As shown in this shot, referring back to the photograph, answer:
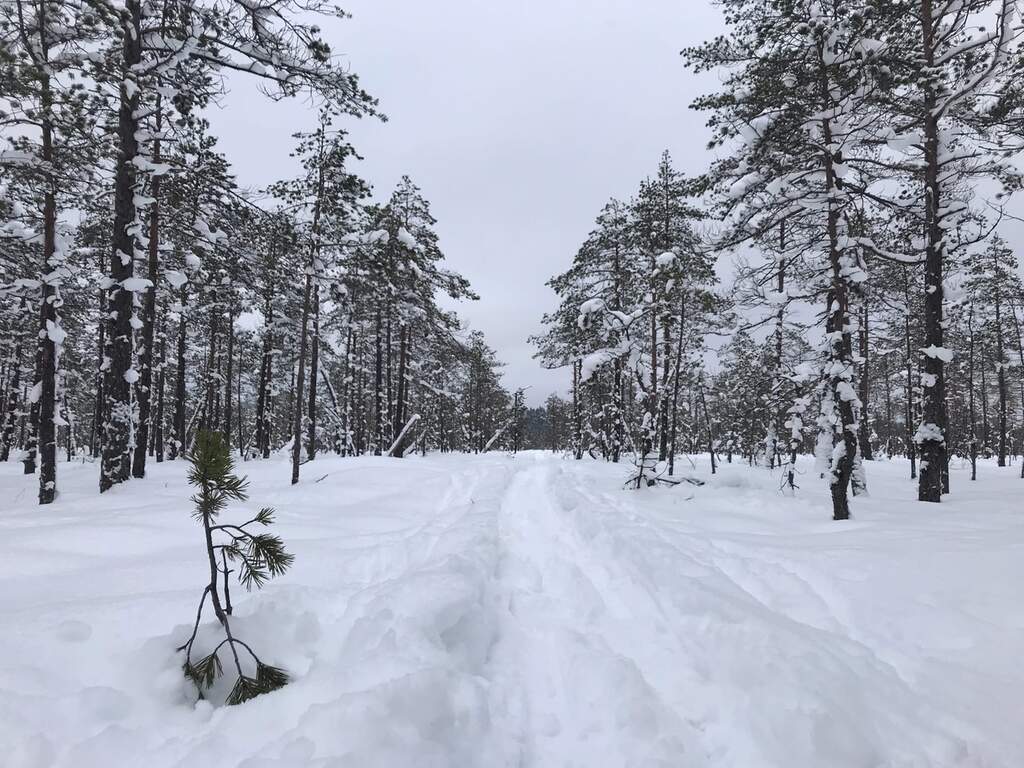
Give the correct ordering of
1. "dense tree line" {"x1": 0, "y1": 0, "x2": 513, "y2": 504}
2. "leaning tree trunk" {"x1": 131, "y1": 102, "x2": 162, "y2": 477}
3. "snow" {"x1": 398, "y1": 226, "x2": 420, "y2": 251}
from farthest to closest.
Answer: "snow" {"x1": 398, "y1": 226, "x2": 420, "y2": 251}, "leaning tree trunk" {"x1": 131, "y1": 102, "x2": 162, "y2": 477}, "dense tree line" {"x1": 0, "y1": 0, "x2": 513, "y2": 504}

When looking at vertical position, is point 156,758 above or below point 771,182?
below

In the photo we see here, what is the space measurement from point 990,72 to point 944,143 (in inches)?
97.9

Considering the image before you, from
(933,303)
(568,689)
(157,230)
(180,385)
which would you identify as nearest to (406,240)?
(157,230)

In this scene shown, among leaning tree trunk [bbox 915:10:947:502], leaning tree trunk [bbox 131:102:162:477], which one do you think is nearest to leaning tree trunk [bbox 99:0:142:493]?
leaning tree trunk [bbox 131:102:162:477]

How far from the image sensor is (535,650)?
11.7ft

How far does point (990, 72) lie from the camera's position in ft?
21.4

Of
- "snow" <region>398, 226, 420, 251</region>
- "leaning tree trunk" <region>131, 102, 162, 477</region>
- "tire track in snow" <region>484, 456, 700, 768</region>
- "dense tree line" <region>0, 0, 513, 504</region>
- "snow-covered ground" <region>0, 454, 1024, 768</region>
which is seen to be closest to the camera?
"snow-covered ground" <region>0, 454, 1024, 768</region>

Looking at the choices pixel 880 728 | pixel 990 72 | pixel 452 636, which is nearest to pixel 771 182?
pixel 990 72

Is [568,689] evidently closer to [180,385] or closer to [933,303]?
[933,303]

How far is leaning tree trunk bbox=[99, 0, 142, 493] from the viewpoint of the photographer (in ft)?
28.6

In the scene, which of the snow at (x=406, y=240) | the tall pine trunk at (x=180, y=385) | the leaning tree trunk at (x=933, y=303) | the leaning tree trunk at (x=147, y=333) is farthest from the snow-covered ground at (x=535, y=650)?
the tall pine trunk at (x=180, y=385)

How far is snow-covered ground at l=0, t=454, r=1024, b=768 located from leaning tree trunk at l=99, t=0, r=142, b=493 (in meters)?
3.48

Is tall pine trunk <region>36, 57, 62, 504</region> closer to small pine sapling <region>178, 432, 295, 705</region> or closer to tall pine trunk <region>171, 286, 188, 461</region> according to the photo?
small pine sapling <region>178, 432, 295, 705</region>

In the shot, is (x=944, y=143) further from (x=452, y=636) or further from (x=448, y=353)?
(x=448, y=353)
